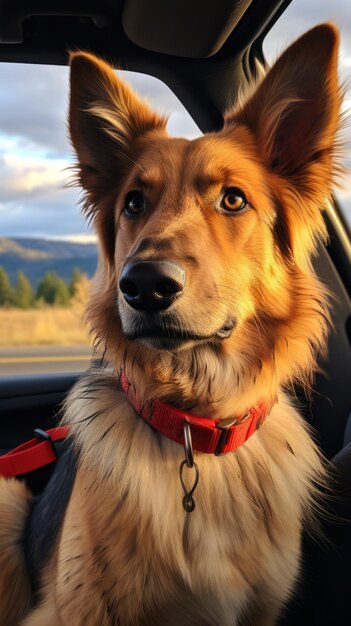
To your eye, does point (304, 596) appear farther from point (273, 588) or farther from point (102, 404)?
point (102, 404)

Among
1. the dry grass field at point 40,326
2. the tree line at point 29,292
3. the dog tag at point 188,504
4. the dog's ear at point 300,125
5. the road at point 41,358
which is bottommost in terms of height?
the road at point 41,358

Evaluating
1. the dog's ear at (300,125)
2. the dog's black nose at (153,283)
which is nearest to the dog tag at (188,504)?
the dog's black nose at (153,283)

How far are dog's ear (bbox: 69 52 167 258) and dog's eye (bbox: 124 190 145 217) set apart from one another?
142 millimetres

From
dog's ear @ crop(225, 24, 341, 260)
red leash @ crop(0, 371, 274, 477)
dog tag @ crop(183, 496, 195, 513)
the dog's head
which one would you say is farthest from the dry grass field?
dog tag @ crop(183, 496, 195, 513)

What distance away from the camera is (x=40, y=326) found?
4.73 meters

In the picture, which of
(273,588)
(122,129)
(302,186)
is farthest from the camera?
(122,129)

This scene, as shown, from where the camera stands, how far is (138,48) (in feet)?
9.61

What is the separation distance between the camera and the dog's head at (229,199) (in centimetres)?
195

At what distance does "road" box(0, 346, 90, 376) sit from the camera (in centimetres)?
485

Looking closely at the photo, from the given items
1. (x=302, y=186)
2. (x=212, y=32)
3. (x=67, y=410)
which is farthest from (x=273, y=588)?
(x=212, y=32)

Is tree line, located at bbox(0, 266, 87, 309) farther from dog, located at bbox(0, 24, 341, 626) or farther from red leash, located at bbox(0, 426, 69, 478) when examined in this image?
dog, located at bbox(0, 24, 341, 626)

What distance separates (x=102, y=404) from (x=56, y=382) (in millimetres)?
1788

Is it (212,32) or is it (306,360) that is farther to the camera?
(212,32)

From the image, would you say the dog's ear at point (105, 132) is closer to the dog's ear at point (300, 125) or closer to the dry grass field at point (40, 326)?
the dog's ear at point (300, 125)
